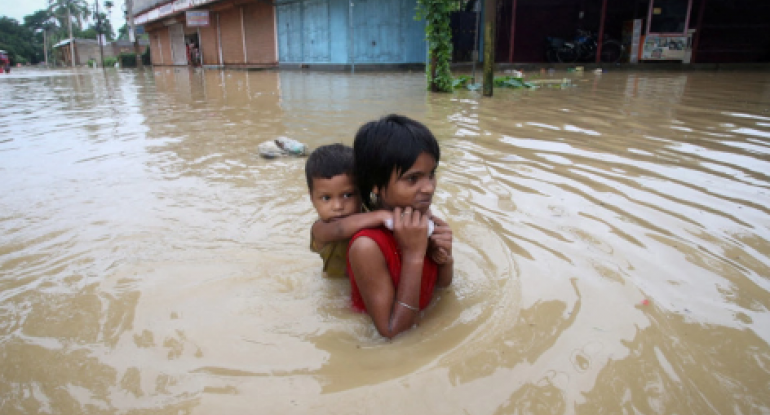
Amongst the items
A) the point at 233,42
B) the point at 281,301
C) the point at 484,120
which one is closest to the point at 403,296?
the point at 281,301

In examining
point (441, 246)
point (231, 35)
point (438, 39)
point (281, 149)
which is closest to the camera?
point (441, 246)

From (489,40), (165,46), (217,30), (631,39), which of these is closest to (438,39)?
(489,40)

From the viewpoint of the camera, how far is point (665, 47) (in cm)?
1455

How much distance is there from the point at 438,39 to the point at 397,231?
24.1 ft

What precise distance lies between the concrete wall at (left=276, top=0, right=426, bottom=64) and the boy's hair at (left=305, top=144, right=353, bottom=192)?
52.8 ft

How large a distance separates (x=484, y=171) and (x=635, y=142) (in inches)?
61.7

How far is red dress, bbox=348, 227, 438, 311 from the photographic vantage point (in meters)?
1.64

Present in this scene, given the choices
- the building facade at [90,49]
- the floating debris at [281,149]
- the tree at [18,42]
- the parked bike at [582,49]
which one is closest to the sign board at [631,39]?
the parked bike at [582,49]

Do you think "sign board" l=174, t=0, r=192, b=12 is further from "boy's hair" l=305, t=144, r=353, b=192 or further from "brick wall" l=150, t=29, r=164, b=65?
"boy's hair" l=305, t=144, r=353, b=192

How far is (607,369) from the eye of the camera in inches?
57.4

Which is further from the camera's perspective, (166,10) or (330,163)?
(166,10)

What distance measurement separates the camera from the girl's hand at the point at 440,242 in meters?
1.71

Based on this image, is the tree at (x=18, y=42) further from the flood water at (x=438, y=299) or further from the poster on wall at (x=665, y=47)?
the flood water at (x=438, y=299)

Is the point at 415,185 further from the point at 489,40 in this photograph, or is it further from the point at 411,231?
the point at 489,40
